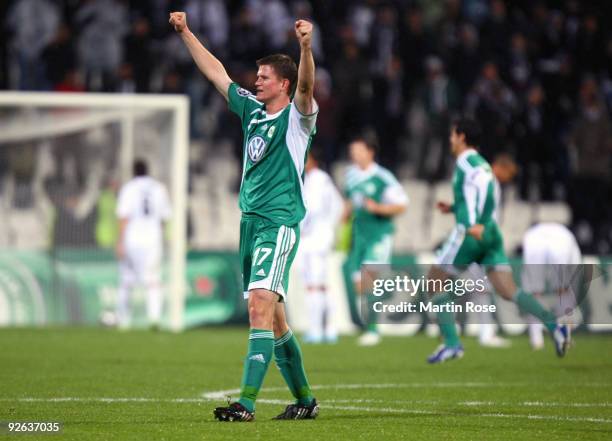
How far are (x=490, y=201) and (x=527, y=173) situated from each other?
10.7 metres

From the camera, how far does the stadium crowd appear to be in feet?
79.2

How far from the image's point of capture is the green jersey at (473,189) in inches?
565

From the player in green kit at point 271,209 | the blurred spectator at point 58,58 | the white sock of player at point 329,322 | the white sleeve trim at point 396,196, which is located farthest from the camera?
the blurred spectator at point 58,58

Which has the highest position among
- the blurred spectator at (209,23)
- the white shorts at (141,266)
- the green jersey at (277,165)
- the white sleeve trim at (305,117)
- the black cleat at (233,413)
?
the blurred spectator at (209,23)

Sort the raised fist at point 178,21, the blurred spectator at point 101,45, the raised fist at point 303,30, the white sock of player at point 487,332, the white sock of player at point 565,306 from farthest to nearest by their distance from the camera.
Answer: the blurred spectator at point 101,45 < the white sock of player at point 487,332 < the white sock of player at point 565,306 < the raised fist at point 178,21 < the raised fist at point 303,30

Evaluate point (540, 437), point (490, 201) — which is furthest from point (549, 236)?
point (540, 437)

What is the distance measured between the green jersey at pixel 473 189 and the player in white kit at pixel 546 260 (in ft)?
7.84

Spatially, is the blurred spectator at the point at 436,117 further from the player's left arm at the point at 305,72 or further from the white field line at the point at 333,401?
the player's left arm at the point at 305,72

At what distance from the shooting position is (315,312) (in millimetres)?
20141

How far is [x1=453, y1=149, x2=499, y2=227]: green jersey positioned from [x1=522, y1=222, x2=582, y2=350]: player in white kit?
94.1 inches

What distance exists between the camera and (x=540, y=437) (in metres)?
8.30

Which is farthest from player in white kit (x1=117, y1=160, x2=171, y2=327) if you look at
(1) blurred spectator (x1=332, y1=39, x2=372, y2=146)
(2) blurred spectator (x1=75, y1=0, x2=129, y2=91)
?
(1) blurred spectator (x1=332, y1=39, x2=372, y2=146)

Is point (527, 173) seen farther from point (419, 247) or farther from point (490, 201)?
point (490, 201)

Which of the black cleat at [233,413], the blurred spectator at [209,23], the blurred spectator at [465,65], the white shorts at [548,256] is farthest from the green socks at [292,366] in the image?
the blurred spectator at [465,65]
